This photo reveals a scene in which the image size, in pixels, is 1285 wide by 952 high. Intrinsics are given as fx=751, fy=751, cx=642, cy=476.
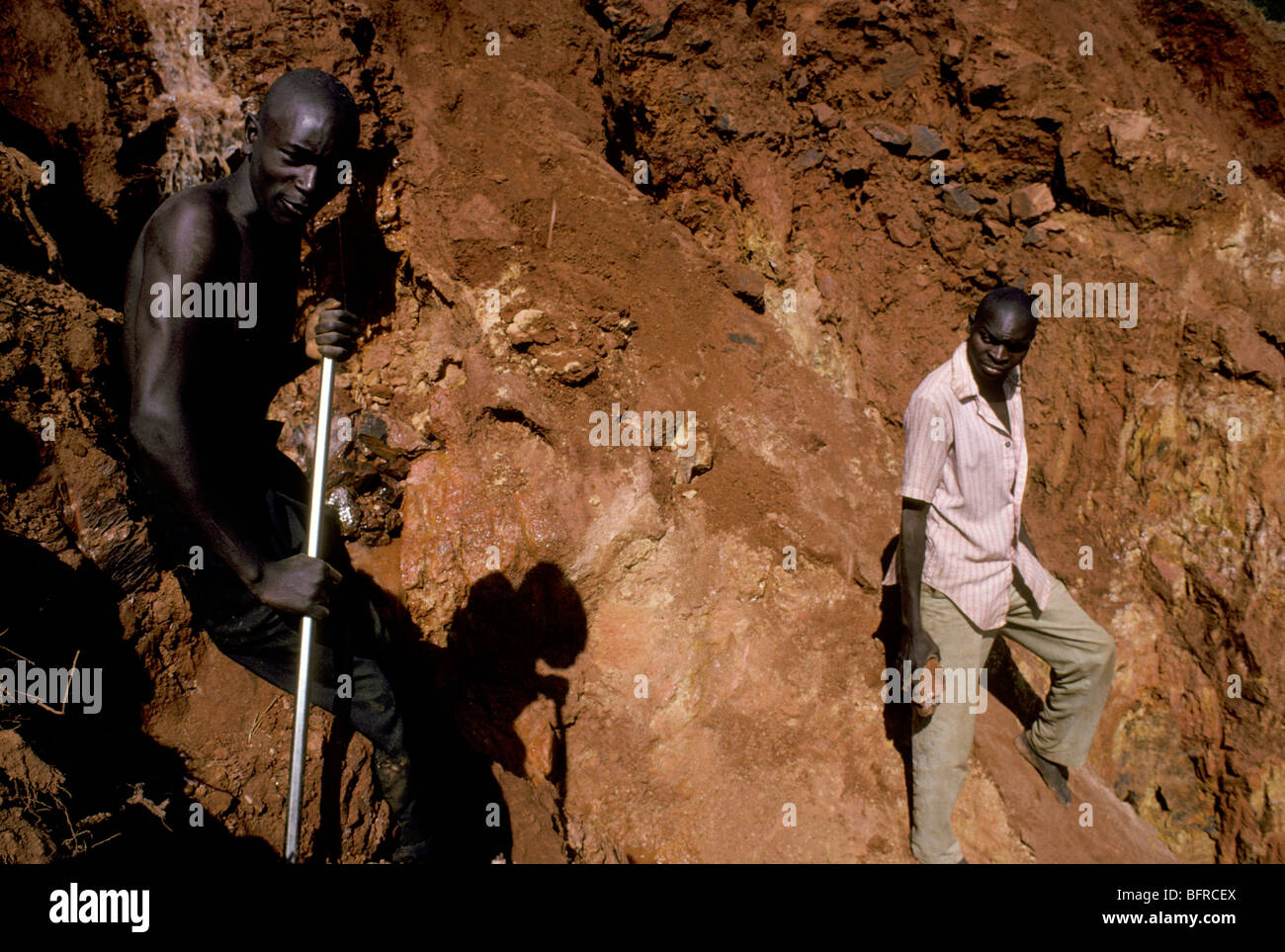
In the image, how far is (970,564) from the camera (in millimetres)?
3123

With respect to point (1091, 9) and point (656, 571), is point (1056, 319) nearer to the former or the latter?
point (1091, 9)

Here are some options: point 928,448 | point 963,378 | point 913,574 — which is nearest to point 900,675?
Result: point 913,574

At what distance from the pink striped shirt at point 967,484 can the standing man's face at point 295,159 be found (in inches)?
90.4

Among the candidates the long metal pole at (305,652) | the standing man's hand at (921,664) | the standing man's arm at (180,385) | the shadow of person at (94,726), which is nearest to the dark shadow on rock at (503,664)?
the shadow of person at (94,726)

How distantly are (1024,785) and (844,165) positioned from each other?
3.69 m

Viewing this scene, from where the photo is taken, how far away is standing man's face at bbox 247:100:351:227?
1.93m

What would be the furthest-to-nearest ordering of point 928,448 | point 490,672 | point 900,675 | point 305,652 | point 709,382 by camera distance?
1. point 709,382
2. point 900,675
3. point 490,672
4. point 928,448
5. point 305,652

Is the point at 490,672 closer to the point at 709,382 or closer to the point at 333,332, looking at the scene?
the point at 709,382

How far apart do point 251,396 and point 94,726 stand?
45.6 inches

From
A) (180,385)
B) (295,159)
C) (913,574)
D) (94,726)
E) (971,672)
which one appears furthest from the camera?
(971,672)

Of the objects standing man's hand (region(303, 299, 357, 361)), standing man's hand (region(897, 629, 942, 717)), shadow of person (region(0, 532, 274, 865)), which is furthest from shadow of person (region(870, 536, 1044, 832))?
shadow of person (region(0, 532, 274, 865))

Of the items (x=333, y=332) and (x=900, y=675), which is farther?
(x=900, y=675)

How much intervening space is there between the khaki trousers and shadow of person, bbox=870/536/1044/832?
171 millimetres

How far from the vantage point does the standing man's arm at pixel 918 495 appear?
3.00 meters
